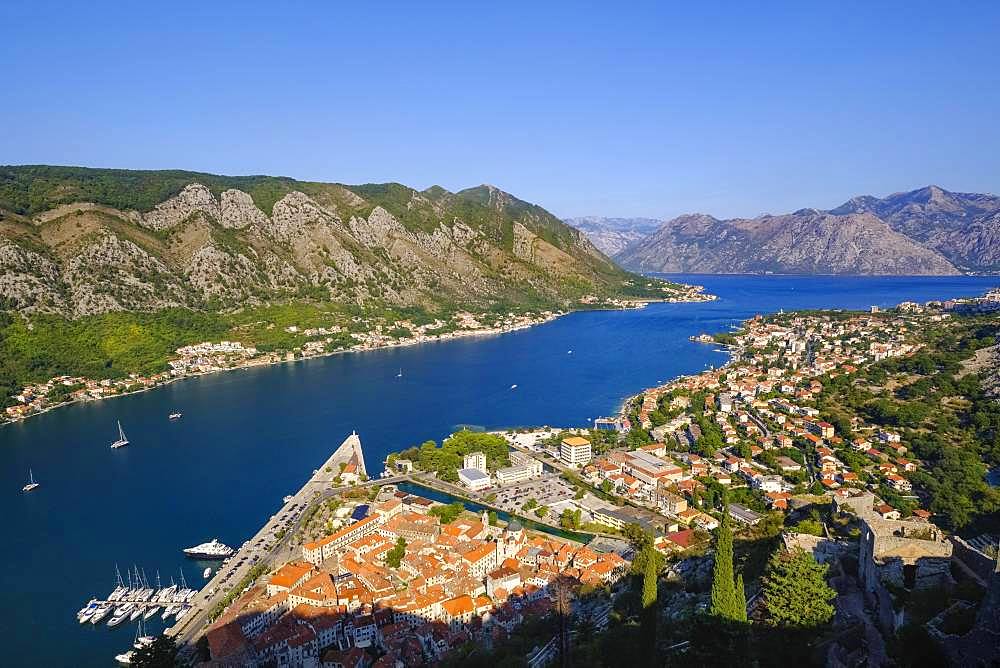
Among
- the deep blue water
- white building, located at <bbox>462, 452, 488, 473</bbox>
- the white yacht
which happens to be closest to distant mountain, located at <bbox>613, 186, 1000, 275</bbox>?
the deep blue water

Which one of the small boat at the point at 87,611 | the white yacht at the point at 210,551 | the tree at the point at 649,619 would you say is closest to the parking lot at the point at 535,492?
the white yacht at the point at 210,551

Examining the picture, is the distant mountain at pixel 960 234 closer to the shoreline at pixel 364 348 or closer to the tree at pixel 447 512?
the shoreline at pixel 364 348

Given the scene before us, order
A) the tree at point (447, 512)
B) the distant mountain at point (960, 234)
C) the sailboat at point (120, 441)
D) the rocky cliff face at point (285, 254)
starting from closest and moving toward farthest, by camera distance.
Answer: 1. the tree at point (447, 512)
2. the sailboat at point (120, 441)
3. the rocky cliff face at point (285, 254)
4. the distant mountain at point (960, 234)

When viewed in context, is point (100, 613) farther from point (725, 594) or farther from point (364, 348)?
point (364, 348)

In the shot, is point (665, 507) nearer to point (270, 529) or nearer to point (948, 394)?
point (270, 529)

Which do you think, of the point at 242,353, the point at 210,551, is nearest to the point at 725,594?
the point at 210,551

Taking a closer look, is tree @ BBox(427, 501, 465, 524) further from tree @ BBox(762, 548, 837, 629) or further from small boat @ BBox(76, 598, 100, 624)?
tree @ BBox(762, 548, 837, 629)

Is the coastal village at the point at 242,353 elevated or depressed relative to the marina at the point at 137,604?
elevated
